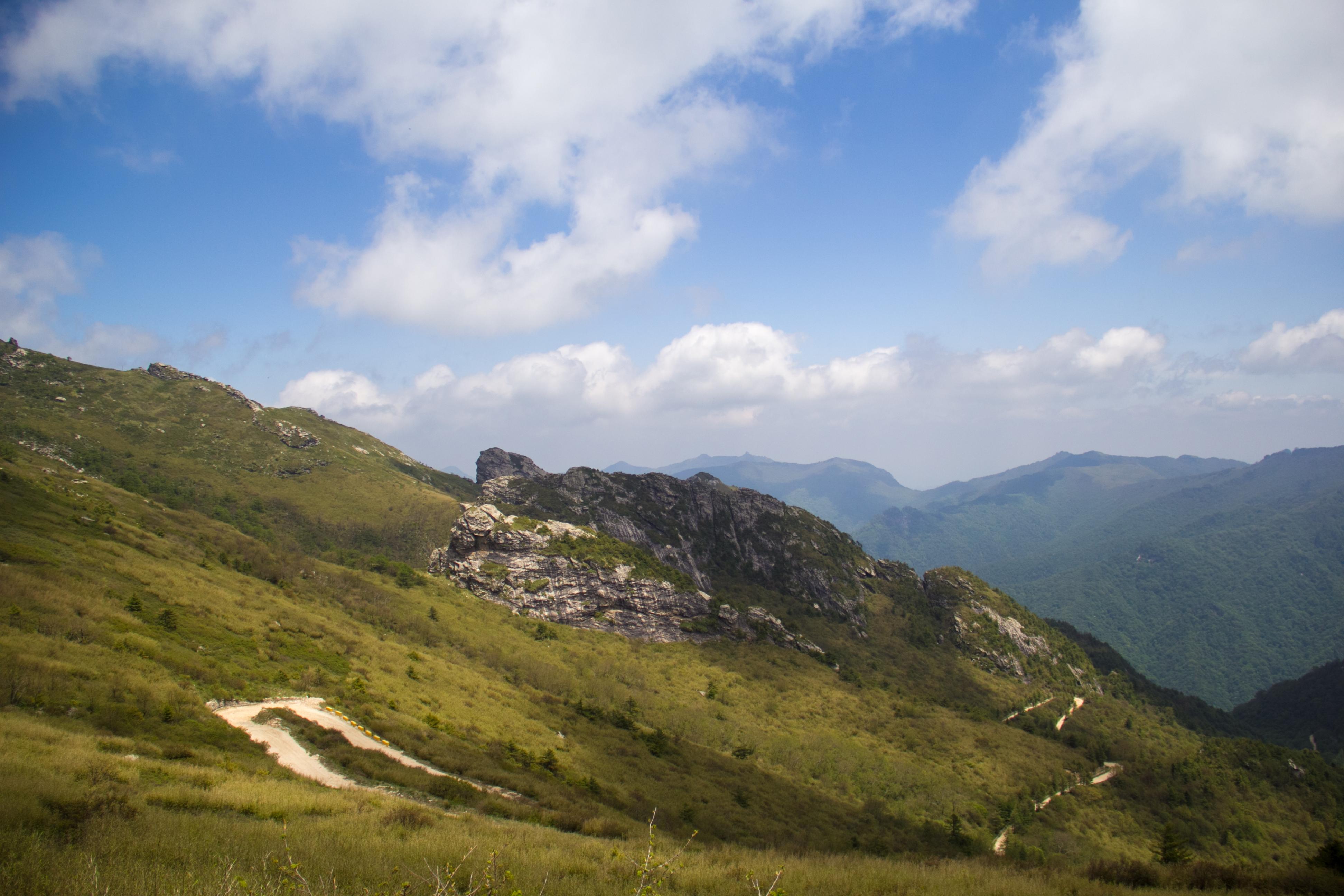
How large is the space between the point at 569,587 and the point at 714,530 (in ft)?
190

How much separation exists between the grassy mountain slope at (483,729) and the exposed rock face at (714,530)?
370 inches

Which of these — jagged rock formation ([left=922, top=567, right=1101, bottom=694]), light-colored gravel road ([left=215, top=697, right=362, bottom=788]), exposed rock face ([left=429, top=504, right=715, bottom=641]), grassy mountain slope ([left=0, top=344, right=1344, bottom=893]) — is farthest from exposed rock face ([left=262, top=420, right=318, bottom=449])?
jagged rock formation ([left=922, top=567, right=1101, bottom=694])

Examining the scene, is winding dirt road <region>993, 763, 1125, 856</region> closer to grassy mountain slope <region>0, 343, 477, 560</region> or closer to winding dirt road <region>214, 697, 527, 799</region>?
winding dirt road <region>214, 697, 527, 799</region>

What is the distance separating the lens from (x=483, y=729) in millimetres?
34375

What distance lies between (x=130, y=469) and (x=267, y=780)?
12670 centimetres

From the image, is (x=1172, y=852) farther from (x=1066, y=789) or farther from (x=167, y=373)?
(x=167, y=373)

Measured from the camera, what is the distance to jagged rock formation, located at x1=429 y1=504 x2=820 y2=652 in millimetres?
82688

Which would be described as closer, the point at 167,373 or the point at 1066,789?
the point at 1066,789

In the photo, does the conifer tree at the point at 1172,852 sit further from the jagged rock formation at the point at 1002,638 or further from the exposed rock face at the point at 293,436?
the exposed rock face at the point at 293,436

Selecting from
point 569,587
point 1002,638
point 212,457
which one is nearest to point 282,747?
point 569,587

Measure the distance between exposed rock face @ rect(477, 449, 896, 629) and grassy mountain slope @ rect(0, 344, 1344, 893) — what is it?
9.40m

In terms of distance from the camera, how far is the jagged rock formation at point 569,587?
3255 inches

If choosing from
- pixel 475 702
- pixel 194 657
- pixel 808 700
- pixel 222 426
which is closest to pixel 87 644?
pixel 194 657

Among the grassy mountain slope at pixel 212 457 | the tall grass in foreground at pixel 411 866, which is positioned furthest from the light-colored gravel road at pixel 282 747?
the grassy mountain slope at pixel 212 457
